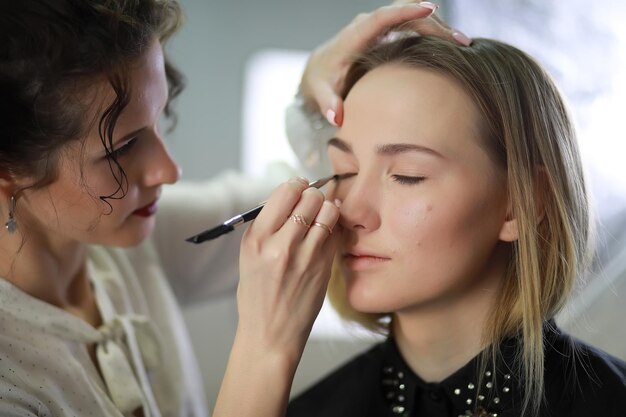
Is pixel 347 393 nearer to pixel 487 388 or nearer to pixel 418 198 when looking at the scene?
pixel 487 388

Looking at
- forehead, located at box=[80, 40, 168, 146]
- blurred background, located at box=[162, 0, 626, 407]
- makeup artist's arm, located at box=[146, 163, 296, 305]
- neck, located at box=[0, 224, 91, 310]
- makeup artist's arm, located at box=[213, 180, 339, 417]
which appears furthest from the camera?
blurred background, located at box=[162, 0, 626, 407]

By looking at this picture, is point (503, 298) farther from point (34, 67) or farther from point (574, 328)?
point (34, 67)

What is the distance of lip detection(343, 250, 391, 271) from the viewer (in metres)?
1.21

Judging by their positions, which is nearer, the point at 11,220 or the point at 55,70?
the point at 55,70

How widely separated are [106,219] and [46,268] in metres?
0.19

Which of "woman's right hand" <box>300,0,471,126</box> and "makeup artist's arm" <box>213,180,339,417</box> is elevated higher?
"woman's right hand" <box>300,0,471,126</box>

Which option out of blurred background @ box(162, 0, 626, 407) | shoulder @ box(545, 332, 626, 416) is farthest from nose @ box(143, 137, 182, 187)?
shoulder @ box(545, 332, 626, 416)

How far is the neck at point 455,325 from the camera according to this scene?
1.28 meters

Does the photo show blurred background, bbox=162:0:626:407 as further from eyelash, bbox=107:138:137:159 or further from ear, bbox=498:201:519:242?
eyelash, bbox=107:138:137:159

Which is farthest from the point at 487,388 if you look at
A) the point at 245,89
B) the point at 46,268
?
the point at 245,89

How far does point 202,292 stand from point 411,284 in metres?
0.87

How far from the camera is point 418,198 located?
117cm

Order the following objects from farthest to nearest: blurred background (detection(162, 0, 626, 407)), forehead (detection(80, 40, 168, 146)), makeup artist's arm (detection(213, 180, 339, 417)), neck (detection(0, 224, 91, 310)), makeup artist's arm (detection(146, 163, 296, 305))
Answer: blurred background (detection(162, 0, 626, 407)) < makeup artist's arm (detection(146, 163, 296, 305)) < neck (detection(0, 224, 91, 310)) < forehead (detection(80, 40, 168, 146)) < makeup artist's arm (detection(213, 180, 339, 417))

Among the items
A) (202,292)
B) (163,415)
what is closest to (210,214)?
(202,292)
